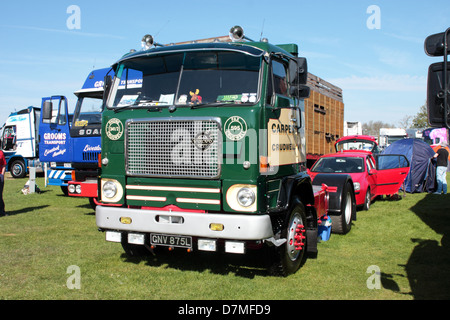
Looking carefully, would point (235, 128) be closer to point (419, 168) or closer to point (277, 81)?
point (277, 81)

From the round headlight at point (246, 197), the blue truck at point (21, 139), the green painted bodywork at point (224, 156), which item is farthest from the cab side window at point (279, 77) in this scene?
the blue truck at point (21, 139)

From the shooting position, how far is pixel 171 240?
5.19 meters

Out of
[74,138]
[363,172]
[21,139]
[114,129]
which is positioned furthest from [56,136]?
[21,139]

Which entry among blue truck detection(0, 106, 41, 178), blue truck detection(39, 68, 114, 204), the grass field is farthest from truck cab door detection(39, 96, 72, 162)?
blue truck detection(0, 106, 41, 178)

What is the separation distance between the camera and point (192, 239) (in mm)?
5266

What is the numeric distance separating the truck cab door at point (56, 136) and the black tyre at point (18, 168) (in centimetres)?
1273

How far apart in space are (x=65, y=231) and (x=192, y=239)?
14.2ft

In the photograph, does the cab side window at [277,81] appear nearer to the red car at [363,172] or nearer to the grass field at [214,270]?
the grass field at [214,270]

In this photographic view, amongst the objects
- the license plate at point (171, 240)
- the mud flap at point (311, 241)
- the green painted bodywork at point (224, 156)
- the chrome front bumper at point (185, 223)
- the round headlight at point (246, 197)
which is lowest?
the mud flap at point (311, 241)

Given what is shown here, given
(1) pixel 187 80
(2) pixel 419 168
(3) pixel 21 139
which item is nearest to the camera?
(1) pixel 187 80

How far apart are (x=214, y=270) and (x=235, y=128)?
216 cm

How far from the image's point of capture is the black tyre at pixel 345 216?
8315mm
